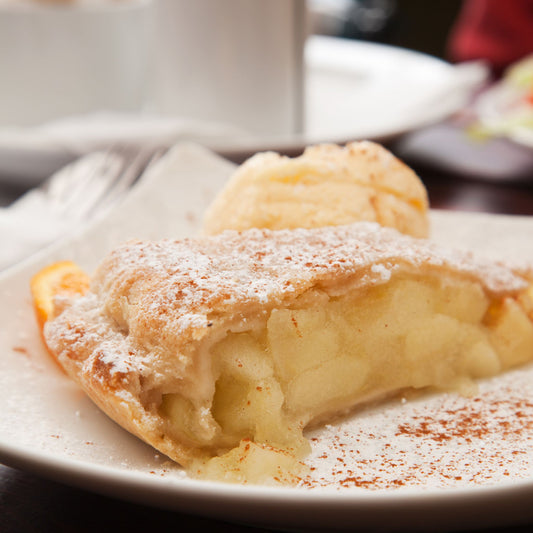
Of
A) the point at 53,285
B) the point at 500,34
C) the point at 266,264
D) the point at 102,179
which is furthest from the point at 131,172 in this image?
the point at 500,34

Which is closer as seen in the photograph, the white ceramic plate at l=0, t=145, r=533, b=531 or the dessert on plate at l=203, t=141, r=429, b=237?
the white ceramic plate at l=0, t=145, r=533, b=531

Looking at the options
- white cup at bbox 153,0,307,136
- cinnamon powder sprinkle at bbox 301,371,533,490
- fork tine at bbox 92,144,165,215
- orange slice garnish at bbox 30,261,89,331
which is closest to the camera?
cinnamon powder sprinkle at bbox 301,371,533,490

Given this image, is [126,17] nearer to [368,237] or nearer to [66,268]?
[66,268]

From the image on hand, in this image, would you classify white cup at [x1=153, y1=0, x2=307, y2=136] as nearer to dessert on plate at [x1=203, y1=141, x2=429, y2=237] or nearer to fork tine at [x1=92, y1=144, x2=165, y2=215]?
fork tine at [x1=92, y1=144, x2=165, y2=215]

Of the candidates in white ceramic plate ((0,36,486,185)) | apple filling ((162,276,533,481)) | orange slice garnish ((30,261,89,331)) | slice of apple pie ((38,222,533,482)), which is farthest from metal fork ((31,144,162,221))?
apple filling ((162,276,533,481))

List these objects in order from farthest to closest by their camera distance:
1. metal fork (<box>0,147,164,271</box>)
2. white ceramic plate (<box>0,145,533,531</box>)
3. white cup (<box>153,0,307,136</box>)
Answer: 1. white cup (<box>153,0,307,136</box>)
2. metal fork (<box>0,147,164,271</box>)
3. white ceramic plate (<box>0,145,533,531</box>)

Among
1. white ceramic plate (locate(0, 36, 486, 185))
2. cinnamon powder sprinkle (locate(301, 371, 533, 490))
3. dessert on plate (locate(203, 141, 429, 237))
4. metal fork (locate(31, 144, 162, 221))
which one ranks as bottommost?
white ceramic plate (locate(0, 36, 486, 185))

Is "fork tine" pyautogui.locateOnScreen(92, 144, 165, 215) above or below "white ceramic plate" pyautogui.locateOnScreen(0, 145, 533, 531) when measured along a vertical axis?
below
